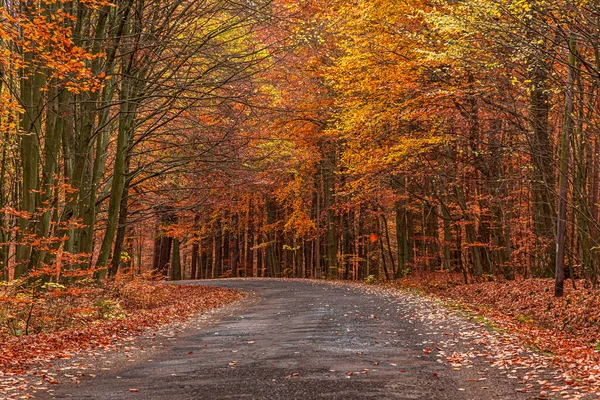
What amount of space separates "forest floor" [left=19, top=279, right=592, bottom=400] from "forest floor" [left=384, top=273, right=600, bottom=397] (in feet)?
0.22

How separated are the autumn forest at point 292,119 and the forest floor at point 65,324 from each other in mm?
233

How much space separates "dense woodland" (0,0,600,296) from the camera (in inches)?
550

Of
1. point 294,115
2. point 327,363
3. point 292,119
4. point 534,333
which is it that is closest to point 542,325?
point 534,333

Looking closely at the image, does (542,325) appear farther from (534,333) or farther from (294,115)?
(294,115)

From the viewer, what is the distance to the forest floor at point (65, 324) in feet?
28.0

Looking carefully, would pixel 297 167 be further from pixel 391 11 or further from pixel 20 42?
pixel 20 42

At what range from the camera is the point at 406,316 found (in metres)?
14.6

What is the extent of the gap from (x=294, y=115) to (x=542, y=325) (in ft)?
39.1

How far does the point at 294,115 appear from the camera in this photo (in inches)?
883

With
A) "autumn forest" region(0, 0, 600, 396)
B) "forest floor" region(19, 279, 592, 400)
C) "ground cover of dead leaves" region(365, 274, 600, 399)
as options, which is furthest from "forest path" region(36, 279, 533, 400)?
"autumn forest" region(0, 0, 600, 396)

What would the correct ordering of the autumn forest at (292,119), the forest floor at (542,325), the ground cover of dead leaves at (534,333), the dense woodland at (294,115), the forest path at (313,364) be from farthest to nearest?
the dense woodland at (294,115) → the autumn forest at (292,119) → the forest floor at (542,325) → the ground cover of dead leaves at (534,333) → the forest path at (313,364)

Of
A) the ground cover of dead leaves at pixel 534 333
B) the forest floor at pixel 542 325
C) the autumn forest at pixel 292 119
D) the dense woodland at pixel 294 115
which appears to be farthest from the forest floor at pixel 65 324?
→ the forest floor at pixel 542 325

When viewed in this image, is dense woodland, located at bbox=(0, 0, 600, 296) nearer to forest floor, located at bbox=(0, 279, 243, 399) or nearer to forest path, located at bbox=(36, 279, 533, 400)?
forest floor, located at bbox=(0, 279, 243, 399)

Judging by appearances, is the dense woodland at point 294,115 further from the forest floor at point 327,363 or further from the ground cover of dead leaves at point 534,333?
the forest floor at point 327,363
